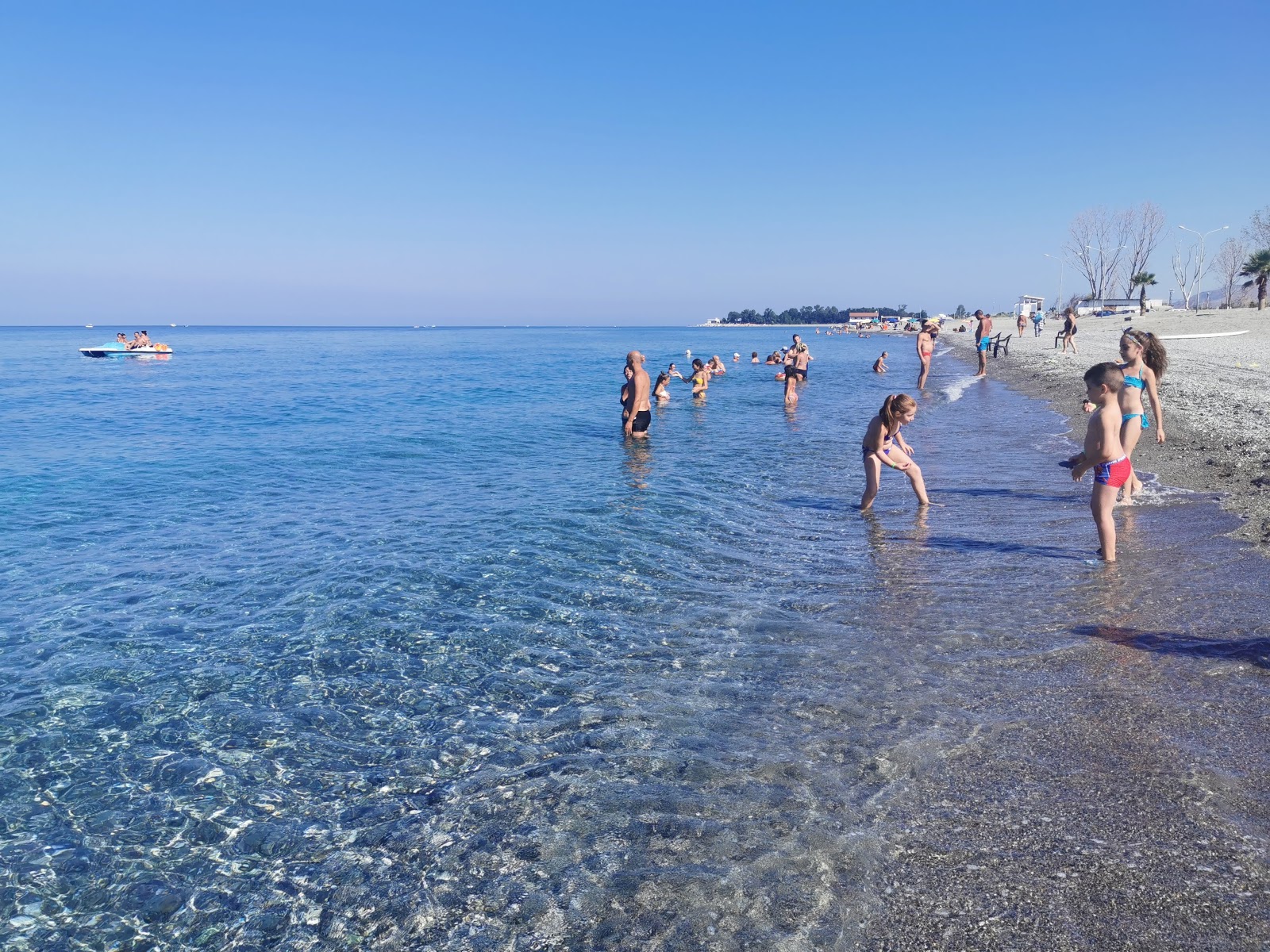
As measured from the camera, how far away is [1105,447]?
777 centimetres

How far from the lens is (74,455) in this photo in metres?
18.7

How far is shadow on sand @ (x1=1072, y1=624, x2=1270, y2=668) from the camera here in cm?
570

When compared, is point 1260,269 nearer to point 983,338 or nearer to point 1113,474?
point 983,338

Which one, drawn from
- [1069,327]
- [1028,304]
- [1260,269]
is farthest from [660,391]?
[1028,304]

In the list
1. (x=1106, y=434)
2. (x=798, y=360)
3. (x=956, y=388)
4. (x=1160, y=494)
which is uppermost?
(x=798, y=360)

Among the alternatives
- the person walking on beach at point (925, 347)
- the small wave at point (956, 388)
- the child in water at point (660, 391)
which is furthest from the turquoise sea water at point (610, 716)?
the person walking on beach at point (925, 347)

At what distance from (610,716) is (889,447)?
6688 millimetres

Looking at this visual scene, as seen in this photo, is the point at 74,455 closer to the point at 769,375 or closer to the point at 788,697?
the point at 788,697

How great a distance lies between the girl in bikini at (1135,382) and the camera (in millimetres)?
9531

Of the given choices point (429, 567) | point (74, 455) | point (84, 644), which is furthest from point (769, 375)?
point (84, 644)

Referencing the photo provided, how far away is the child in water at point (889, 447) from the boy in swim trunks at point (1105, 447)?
7.52 feet

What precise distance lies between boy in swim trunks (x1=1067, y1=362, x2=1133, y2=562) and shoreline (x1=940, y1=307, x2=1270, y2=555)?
5.32 feet

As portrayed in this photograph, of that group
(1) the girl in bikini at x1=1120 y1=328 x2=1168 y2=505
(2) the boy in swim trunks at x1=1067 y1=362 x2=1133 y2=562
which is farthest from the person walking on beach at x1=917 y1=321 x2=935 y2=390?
(2) the boy in swim trunks at x1=1067 y1=362 x2=1133 y2=562

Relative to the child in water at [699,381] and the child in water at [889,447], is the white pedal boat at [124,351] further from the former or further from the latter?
the child in water at [889,447]
